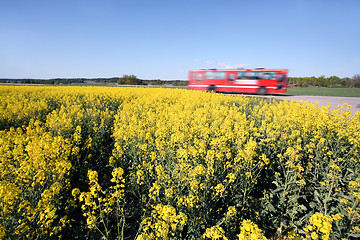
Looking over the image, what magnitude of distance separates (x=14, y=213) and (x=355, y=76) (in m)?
105

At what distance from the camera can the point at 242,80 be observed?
23.5 metres

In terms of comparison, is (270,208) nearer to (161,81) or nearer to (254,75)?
(254,75)

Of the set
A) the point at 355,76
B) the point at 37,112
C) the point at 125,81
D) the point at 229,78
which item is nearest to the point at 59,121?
the point at 37,112

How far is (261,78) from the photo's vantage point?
22.4m

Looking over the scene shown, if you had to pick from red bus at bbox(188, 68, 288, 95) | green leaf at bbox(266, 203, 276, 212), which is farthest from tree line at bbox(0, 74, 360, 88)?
green leaf at bbox(266, 203, 276, 212)

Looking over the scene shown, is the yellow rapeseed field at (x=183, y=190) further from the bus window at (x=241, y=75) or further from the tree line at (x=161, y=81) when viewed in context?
the tree line at (x=161, y=81)

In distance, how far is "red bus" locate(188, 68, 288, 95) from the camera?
22.0 metres

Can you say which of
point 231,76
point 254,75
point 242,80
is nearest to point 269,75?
point 254,75

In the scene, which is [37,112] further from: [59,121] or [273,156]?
[273,156]

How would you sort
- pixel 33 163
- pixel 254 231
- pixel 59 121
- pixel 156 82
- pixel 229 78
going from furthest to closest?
pixel 156 82, pixel 229 78, pixel 59 121, pixel 33 163, pixel 254 231

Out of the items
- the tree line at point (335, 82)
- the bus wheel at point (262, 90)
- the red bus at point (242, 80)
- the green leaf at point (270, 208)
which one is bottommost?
the green leaf at point (270, 208)

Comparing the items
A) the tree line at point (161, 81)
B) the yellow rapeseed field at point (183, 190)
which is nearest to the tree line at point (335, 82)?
the tree line at point (161, 81)

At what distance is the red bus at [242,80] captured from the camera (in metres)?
22.0

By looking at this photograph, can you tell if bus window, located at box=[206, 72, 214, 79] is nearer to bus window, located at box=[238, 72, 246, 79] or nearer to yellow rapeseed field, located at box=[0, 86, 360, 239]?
bus window, located at box=[238, 72, 246, 79]
